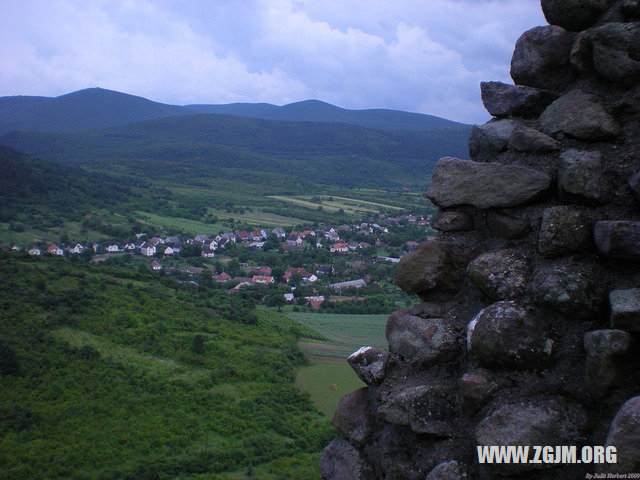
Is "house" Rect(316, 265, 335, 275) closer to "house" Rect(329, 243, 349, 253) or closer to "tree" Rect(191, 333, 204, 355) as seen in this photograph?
"house" Rect(329, 243, 349, 253)

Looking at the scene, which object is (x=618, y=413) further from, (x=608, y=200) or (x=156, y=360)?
(x=156, y=360)

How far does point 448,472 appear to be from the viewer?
9.35 ft

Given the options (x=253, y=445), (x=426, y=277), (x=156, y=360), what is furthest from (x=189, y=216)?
(x=426, y=277)

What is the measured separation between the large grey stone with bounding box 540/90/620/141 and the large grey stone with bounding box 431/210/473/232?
76 centimetres

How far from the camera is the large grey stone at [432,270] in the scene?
358cm

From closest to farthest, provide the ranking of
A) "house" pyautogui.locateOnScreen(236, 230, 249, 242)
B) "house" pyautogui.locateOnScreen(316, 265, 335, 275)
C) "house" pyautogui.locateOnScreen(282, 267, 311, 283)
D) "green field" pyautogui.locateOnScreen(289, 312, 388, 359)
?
"green field" pyautogui.locateOnScreen(289, 312, 388, 359) → "house" pyautogui.locateOnScreen(282, 267, 311, 283) → "house" pyautogui.locateOnScreen(316, 265, 335, 275) → "house" pyautogui.locateOnScreen(236, 230, 249, 242)

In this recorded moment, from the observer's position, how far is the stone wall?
8.95 ft

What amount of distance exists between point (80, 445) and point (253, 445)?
4866 millimetres

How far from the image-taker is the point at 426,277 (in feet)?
11.7

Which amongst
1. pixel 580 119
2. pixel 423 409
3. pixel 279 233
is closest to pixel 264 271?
pixel 279 233

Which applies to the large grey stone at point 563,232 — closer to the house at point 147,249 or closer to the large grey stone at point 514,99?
the large grey stone at point 514,99

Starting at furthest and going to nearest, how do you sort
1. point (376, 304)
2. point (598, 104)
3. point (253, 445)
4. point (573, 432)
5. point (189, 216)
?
point (189, 216) < point (376, 304) < point (253, 445) < point (598, 104) < point (573, 432)

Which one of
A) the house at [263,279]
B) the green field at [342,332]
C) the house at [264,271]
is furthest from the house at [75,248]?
the green field at [342,332]

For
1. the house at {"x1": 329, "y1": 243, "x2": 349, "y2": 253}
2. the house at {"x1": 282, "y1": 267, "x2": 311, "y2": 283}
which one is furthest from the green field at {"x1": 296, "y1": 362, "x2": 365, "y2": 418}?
the house at {"x1": 329, "y1": 243, "x2": 349, "y2": 253}
